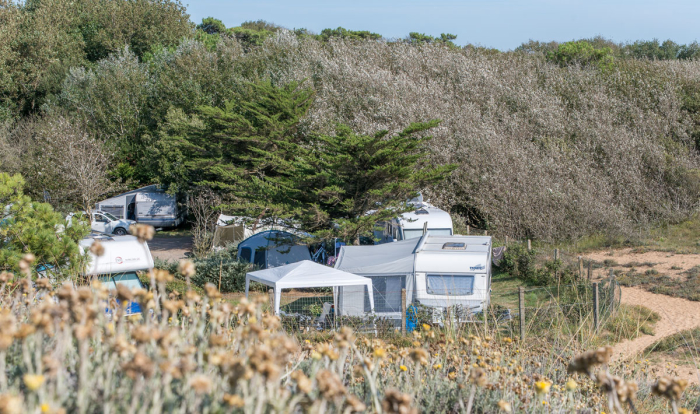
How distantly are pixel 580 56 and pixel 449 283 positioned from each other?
25556mm

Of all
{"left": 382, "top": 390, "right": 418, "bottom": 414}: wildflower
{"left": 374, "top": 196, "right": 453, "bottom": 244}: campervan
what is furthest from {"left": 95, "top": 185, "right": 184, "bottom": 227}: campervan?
{"left": 382, "top": 390, "right": 418, "bottom": 414}: wildflower

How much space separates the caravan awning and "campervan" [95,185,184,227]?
1725 centimetres

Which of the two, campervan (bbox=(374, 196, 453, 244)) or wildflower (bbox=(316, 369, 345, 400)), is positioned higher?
wildflower (bbox=(316, 369, 345, 400))

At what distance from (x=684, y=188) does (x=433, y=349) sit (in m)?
22.0

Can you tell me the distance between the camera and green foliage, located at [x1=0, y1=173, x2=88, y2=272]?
6.16 m

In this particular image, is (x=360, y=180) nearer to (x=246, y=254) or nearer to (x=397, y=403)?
(x=246, y=254)

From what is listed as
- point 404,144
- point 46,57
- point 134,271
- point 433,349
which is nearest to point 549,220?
point 404,144

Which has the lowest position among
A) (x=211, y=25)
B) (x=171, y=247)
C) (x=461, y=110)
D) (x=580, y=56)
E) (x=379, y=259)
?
(x=171, y=247)

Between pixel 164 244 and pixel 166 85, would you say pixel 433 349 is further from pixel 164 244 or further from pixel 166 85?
pixel 166 85

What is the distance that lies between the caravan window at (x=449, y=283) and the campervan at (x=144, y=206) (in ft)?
63.9

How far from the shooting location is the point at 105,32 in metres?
40.7

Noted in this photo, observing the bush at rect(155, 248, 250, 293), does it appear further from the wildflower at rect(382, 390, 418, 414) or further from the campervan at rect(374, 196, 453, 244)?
the wildflower at rect(382, 390, 418, 414)

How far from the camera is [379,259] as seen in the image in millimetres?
11461

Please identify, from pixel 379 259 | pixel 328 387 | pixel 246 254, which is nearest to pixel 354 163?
pixel 379 259
